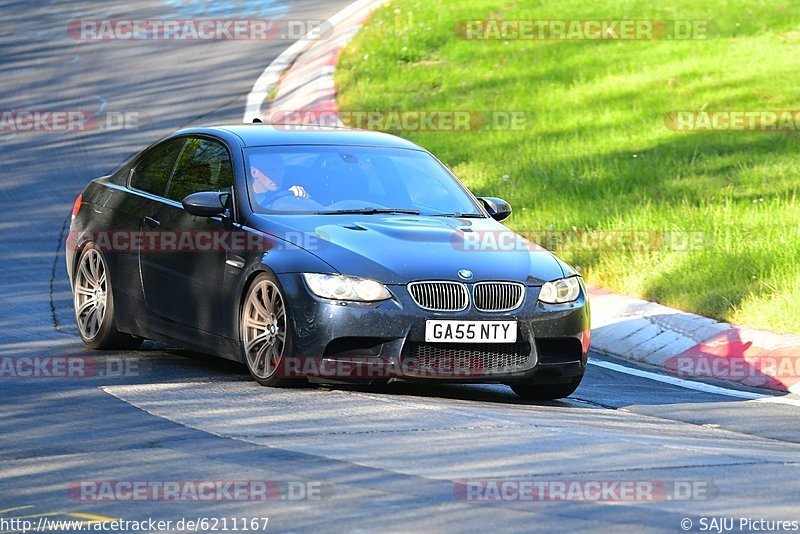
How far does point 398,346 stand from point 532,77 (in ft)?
49.5

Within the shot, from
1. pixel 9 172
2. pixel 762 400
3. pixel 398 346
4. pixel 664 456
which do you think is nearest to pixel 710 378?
pixel 762 400

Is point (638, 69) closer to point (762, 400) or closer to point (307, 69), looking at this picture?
point (307, 69)

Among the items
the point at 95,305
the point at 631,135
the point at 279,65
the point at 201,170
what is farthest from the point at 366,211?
the point at 279,65

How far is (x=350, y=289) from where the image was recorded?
881 cm

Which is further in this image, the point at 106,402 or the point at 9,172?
the point at 9,172

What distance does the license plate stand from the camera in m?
8.81

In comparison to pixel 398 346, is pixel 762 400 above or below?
below

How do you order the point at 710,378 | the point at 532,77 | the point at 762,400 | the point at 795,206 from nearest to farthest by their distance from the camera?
the point at 762,400 → the point at 710,378 → the point at 795,206 → the point at 532,77

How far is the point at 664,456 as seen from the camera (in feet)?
24.0

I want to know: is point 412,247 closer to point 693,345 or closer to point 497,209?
point 497,209

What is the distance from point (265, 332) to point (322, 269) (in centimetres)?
55

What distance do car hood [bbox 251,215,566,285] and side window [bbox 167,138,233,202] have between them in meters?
0.69

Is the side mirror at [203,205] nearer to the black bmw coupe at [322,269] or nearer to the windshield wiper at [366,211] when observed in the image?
the black bmw coupe at [322,269]

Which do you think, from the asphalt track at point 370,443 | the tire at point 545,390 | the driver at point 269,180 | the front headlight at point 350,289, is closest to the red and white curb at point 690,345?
the asphalt track at point 370,443
